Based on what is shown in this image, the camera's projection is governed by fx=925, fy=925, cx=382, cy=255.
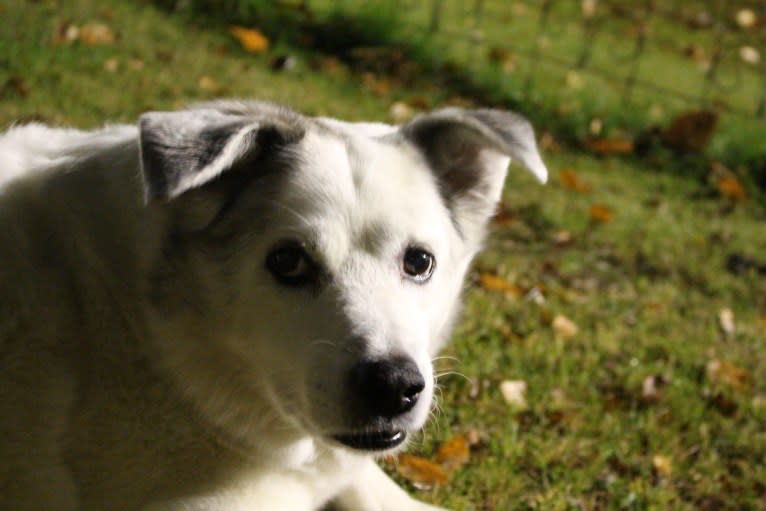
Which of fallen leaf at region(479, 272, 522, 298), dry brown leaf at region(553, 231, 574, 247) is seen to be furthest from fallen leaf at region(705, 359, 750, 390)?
dry brown leaf at region(553, 231, 574, 247)


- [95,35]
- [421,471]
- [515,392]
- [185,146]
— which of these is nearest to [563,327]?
[515,392]

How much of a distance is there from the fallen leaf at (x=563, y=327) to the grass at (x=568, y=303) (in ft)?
0.20

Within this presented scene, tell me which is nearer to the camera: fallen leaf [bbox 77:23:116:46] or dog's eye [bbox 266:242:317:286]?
dog's eye [bbox 266:242:317:286]

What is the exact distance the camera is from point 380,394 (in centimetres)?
268

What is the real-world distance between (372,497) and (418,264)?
949 millimetres

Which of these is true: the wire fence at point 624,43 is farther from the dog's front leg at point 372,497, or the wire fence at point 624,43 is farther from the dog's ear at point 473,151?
the dog's front leg at point 372,497

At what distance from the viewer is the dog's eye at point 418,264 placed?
10.1ft

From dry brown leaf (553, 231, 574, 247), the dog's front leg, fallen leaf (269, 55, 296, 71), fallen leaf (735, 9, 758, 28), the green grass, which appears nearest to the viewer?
the dog's front leg

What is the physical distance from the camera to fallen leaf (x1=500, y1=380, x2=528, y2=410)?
4344 millimetres

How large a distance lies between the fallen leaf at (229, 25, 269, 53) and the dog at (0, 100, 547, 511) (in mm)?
Answer: 4913

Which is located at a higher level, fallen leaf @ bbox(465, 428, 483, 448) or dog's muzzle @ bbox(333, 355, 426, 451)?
dog's muzzle @ bbox(333, 355, 426, 451)

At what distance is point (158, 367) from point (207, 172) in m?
0.72

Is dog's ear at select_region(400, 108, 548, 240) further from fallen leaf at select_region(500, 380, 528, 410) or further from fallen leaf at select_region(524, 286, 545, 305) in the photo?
fallen leaf at select_region(524, 286, 545, 305)

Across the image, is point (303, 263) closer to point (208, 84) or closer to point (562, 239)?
point (562, 239)
